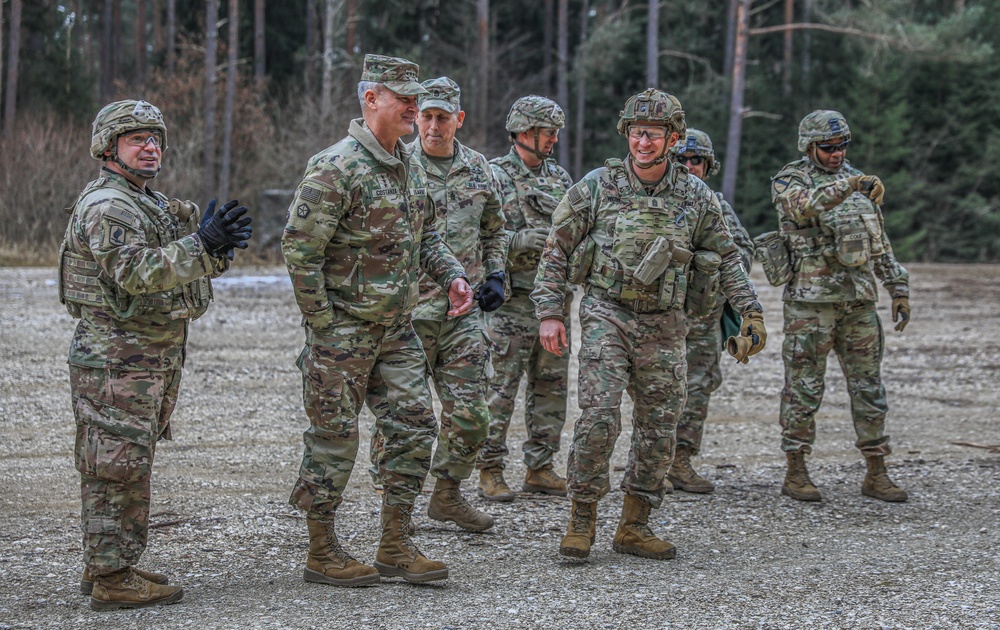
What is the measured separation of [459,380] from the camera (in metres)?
5.97

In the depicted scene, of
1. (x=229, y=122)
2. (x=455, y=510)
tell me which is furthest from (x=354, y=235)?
(x=229, y=122)

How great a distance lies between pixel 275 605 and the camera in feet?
15.7

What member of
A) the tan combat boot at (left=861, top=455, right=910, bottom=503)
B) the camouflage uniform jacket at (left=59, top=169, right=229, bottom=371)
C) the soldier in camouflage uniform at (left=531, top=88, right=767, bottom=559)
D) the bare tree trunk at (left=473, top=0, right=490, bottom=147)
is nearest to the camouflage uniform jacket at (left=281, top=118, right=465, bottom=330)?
the camouflage uniform jacket at (left=59, top=169, right=229, bottom=371)

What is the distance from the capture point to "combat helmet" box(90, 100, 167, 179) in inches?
189

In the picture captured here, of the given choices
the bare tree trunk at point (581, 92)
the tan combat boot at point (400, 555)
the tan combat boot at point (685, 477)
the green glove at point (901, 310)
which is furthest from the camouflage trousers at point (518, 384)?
the bare tree trunk at point (581, 92)

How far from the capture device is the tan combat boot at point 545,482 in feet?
23.7

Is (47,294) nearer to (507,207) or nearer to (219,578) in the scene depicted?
(507,207)

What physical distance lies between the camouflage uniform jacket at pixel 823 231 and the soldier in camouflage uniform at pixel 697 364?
1.39 feet

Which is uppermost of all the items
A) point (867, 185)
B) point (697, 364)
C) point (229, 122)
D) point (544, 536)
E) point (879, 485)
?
point (229, 122)

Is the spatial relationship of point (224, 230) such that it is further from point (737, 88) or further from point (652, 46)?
point (652, 46)

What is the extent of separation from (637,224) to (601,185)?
305 millimetres

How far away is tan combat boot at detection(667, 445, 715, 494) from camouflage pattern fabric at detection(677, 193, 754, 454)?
0.07 meters

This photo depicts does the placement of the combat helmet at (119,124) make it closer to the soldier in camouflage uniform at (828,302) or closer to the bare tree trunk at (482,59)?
the soldier in camouflage uniform at (828,302)

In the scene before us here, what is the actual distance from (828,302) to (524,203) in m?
2.18
